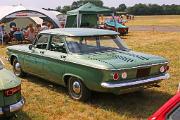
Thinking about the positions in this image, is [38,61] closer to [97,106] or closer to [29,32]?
[97,106]

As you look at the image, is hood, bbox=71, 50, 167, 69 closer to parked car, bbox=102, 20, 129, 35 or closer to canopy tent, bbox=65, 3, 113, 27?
canopy tent, bbox=65, 3, 113, 27

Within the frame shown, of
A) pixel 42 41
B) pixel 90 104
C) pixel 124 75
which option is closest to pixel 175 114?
pixel 124 75

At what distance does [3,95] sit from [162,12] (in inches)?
3422

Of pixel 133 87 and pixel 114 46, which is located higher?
pixel 114 46

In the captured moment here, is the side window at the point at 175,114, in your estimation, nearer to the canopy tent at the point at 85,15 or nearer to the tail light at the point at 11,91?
the tail light at the point at 11,91

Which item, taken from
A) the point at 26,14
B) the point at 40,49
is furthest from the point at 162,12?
the point at 40,49

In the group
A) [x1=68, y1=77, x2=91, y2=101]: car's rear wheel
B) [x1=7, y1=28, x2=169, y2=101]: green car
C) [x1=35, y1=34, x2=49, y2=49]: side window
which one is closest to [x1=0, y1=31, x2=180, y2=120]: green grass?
[x1=68, y1=77, x2=91, y2=101]: car's rear wheel

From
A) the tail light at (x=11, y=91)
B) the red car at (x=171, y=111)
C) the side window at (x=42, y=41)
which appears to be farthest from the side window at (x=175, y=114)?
the side window at (x=42, y=41)

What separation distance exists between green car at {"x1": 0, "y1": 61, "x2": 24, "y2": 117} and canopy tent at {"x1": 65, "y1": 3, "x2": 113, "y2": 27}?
59.6 feet

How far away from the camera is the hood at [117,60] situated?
674cm

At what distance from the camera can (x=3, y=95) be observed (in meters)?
5.62

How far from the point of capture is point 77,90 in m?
7.45

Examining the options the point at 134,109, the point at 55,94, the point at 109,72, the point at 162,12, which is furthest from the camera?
the point at 162,12

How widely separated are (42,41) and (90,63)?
2.29 m
